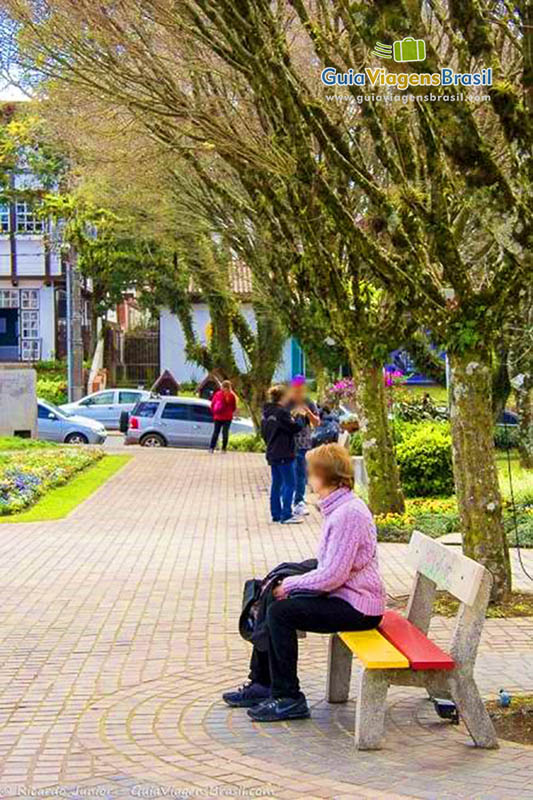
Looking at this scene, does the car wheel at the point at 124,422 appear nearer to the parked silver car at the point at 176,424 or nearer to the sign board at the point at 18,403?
the parked silver car at the point at 176,424

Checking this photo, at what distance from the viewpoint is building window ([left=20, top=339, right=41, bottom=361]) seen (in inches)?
2205

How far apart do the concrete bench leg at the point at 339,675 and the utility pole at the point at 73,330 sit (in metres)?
35.7

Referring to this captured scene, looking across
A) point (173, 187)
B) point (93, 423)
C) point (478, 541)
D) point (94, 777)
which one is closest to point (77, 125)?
point (173, 187)

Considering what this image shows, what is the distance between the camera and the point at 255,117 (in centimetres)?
1386

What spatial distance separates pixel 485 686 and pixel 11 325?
51.2 metres

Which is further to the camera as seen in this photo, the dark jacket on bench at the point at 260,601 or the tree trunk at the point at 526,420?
the tree trunk at the point at 526,420

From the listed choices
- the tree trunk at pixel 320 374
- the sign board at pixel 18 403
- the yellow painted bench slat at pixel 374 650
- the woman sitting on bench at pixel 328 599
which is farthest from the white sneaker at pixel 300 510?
the sign board at pixel 18 403

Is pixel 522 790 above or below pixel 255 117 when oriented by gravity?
below

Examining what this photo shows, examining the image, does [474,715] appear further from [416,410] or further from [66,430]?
[66,430]

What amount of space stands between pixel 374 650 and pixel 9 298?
50.8 meters

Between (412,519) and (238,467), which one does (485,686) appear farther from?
(238,467)

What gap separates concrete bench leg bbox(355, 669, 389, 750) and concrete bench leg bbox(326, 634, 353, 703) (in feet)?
2.97

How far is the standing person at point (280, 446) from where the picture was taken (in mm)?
15914

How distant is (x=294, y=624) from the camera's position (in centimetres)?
673
